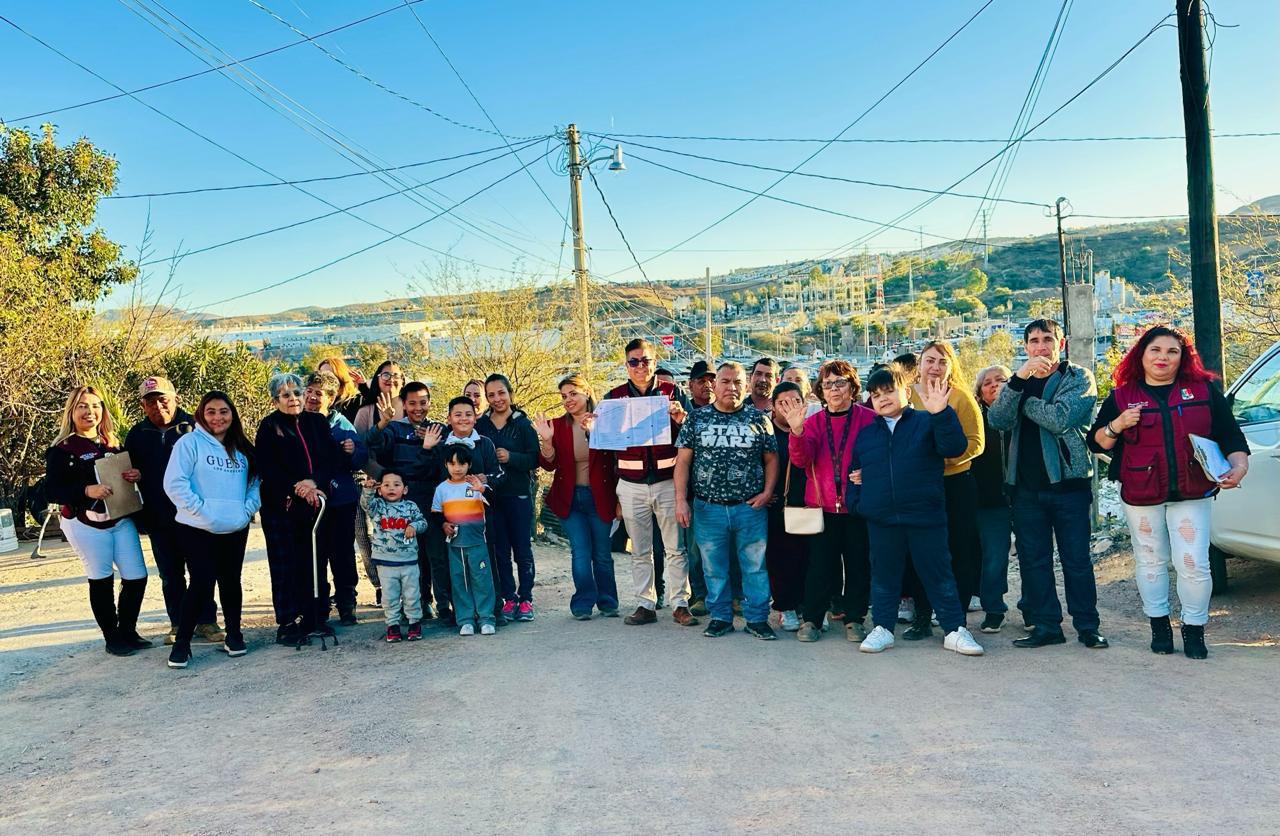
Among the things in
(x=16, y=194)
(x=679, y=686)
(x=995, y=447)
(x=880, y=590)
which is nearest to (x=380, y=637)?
(x=679, y=686)

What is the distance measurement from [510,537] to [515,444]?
76 cm

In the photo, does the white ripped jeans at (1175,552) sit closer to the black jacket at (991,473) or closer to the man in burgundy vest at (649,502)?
the black jacket at (991,473)

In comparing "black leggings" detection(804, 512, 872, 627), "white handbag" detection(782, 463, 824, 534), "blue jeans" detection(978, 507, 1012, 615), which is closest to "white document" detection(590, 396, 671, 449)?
"white handbag" detection(782, 463, 824, 534)

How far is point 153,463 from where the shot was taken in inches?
243

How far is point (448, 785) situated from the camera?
3795 millimetres

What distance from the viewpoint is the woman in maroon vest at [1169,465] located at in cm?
516

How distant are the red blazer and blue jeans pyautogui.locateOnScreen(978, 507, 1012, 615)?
2.73 m

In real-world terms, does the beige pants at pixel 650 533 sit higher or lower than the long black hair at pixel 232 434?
lower

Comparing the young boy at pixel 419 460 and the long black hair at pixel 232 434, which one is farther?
the young boy at pixel 419 460

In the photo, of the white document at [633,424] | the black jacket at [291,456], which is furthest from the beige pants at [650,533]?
the black jacket at [291,456]

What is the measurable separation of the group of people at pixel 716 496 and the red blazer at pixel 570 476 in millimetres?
18

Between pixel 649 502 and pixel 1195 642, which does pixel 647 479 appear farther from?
pixel 1195 642

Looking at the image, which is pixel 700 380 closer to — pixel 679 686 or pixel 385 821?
pixel 679 686

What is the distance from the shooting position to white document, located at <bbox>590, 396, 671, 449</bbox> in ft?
21.9
